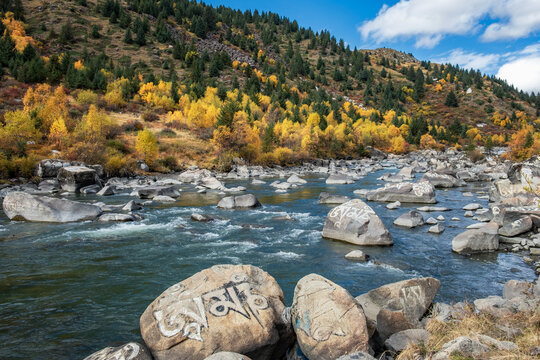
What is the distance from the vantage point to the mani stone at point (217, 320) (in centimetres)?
476

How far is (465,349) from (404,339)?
60.6 inches

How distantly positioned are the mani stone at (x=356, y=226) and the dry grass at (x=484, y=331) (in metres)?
6.70

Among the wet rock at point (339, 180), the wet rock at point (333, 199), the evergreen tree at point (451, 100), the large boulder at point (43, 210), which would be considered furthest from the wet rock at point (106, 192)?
the evergreen tree at point (451, 100)

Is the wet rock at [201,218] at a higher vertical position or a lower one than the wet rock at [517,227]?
lower

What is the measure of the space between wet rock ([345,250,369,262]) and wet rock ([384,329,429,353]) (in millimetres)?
5384

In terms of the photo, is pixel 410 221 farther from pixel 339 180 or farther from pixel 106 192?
pixel 106 192

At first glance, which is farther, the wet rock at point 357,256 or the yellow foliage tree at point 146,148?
the yellow foliage tree at point 146,148

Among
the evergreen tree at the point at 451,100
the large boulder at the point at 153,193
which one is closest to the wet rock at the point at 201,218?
the large boulder at the point at 153,193

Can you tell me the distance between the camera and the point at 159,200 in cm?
2286

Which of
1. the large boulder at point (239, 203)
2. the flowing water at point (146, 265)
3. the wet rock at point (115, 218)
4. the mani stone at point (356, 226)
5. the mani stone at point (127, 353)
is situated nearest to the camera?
the mani stone at point (127, 353)

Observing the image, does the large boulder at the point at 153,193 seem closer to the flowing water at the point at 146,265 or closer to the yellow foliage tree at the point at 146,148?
the flowing water at the point at 146,265

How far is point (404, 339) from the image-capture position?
5219 millimetres

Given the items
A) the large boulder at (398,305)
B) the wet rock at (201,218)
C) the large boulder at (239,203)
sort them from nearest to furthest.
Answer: the large boulder at (398,305)
the wet rock at (201,218)
the large boulder at (239,203)

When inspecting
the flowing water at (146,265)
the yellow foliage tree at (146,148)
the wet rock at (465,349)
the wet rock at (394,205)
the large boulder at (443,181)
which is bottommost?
the flowing water at (146,265)
